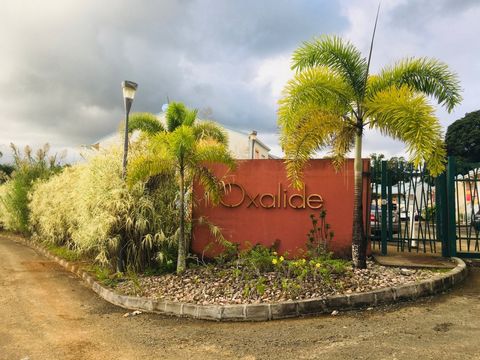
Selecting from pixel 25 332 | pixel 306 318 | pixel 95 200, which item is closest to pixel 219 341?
pixel 306 318

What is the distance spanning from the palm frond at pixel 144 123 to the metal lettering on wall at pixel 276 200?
6.26m

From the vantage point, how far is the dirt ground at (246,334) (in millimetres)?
4246

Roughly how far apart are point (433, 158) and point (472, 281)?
245 centimetres

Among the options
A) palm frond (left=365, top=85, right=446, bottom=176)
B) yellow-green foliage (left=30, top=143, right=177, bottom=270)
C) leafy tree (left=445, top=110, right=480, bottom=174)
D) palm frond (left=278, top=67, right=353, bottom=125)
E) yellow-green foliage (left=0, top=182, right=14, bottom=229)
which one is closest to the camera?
palm frond (left=365, top=85, right=446, bottom=176)

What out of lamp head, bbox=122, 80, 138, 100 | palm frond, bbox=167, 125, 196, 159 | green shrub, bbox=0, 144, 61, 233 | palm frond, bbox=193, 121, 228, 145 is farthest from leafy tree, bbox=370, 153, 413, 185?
green shrub, bbox=0, 144, 61, 233

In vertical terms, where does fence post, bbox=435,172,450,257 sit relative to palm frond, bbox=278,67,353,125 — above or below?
below

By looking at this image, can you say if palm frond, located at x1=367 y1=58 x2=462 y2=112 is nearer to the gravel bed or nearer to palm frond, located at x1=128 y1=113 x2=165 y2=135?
the gravel bed

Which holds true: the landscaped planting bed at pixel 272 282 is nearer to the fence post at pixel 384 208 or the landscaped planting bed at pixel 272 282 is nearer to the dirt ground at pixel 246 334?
the dirt ground at pixel 246 334

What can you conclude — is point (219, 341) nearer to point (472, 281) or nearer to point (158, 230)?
point (158, 230)

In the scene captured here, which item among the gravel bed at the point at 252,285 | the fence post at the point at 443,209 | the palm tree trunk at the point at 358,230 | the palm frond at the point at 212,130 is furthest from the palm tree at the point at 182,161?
the palm frond at the point at 212,130

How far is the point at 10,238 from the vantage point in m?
18.2

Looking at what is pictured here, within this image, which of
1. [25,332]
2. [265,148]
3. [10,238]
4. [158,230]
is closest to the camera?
[25,332]

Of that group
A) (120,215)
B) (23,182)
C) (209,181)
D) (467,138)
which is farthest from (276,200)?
(467,138)

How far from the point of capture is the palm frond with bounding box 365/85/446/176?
583 centimetres
